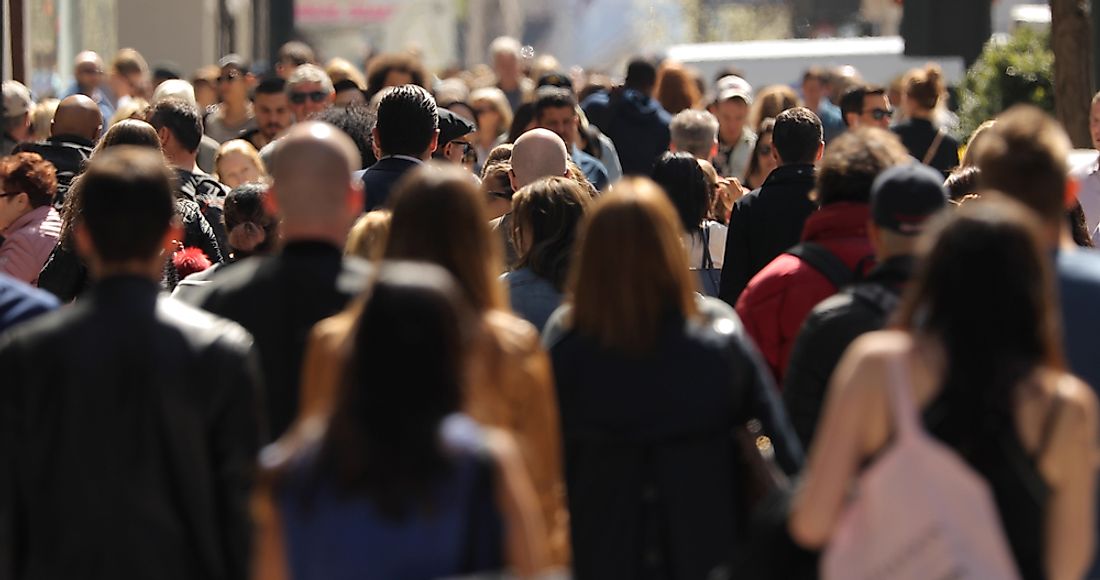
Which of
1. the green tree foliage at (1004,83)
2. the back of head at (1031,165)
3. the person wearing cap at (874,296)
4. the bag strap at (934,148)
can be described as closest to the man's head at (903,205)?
the person wearing cap at (874,296)

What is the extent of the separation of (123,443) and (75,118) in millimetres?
5946

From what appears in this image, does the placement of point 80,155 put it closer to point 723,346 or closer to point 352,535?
point 723,346

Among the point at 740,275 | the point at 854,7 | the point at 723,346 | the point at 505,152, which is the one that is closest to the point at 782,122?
the point at 740,275

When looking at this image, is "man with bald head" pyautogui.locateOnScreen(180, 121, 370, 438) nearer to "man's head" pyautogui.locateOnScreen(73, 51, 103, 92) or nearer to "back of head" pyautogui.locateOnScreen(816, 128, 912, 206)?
"back of head" pyautogui.locateOnScreen(816, 128, 912, 206)

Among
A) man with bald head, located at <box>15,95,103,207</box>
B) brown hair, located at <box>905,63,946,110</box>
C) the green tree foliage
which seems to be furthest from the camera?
the green tree foliage

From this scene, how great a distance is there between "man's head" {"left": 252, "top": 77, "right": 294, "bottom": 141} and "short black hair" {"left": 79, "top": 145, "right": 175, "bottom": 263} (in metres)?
7.49

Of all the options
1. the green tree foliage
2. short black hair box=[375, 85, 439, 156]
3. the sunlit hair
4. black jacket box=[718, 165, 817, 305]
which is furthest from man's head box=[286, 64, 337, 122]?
the sunlit hair

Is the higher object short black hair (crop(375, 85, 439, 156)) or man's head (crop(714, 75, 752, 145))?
short black hair (crop(375, 85, 439, 156))

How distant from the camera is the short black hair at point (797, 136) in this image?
8336 mm

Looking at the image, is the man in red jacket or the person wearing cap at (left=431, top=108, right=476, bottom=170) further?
the person wearing cap at (left=431, top=108, right=476, bottom=170)

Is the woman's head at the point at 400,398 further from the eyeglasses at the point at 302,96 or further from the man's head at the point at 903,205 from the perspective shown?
the eyeglasses at the point at 302,96

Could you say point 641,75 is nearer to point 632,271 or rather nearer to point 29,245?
point 29,245

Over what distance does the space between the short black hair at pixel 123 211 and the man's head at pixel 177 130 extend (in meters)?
4.95

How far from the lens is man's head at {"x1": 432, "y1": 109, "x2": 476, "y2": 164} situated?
9.64 meters
